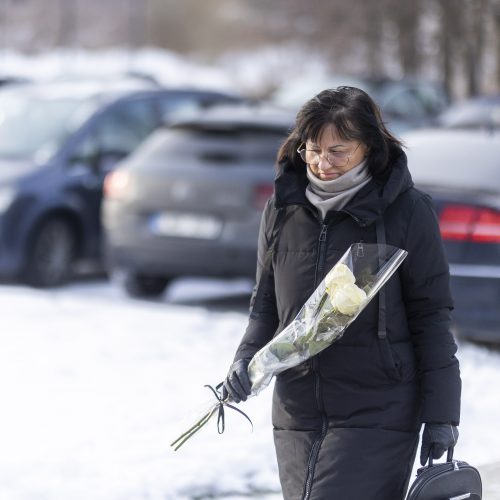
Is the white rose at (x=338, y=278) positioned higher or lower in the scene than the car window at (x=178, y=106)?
higher

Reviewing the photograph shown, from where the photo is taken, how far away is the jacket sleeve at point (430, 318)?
323 cm

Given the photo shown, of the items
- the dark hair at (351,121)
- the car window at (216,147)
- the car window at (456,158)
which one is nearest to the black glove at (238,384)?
the dark hair at (351,121)

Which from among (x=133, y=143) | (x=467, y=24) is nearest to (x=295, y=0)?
(x=467, y=24)

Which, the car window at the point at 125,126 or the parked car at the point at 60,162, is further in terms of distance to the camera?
the car window at the point at 125,126

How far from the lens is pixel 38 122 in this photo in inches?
406

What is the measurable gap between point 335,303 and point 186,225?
5.55 meters

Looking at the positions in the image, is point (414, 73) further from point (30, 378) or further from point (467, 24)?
point (30, 378)

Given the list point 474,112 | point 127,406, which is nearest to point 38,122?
point 127,406

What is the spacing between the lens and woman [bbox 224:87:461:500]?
3.23 meters

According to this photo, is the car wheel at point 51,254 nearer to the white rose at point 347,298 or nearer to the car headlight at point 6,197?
the car headlight at point 6,197

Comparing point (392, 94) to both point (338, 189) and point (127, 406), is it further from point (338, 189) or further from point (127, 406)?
point (338, 189)

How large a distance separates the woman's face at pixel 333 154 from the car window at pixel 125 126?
7002mm

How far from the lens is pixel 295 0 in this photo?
4494cm

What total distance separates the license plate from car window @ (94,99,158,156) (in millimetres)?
1619
